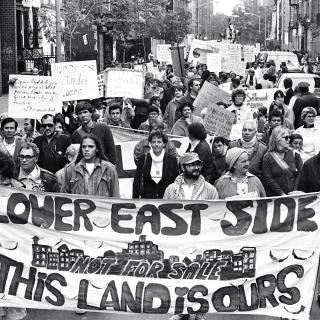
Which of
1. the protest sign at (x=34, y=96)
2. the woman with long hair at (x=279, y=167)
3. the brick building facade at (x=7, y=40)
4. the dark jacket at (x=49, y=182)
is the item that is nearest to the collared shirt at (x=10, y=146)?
the dark jacket at (x=49, y=182)

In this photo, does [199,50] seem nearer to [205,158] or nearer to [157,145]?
[205,158]

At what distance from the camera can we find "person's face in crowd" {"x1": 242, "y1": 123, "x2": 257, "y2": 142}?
928 cm

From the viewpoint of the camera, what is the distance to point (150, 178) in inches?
334

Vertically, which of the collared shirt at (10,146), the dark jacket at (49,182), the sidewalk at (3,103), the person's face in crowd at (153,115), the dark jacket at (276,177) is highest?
the person's face in crowd at (153,115)

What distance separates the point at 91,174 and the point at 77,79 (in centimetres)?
610

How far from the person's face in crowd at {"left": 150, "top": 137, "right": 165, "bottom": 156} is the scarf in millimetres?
34

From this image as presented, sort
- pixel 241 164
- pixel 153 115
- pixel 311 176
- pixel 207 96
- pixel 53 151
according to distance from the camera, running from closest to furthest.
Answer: pixel 241 164
pixel 311 176
pixel 53 151
pixel 153 115
pixel 207 96

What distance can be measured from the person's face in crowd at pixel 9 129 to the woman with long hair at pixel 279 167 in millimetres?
2694

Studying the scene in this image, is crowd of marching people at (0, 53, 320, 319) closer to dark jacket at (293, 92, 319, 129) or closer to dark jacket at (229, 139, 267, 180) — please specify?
dark jacket at (229, 139, 267, 180)

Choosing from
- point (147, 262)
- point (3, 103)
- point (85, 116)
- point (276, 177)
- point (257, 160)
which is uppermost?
point (85, 116)

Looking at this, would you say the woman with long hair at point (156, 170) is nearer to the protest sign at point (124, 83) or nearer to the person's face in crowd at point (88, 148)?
the person's face in crowd at point (88, 148)

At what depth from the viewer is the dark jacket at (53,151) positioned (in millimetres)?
9539

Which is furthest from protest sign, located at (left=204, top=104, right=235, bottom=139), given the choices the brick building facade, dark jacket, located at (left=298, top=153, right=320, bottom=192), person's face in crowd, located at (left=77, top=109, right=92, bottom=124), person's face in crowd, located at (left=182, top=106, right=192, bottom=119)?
the brick building facade

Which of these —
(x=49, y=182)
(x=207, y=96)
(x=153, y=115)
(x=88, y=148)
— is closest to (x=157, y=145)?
(x=88, y=148)
